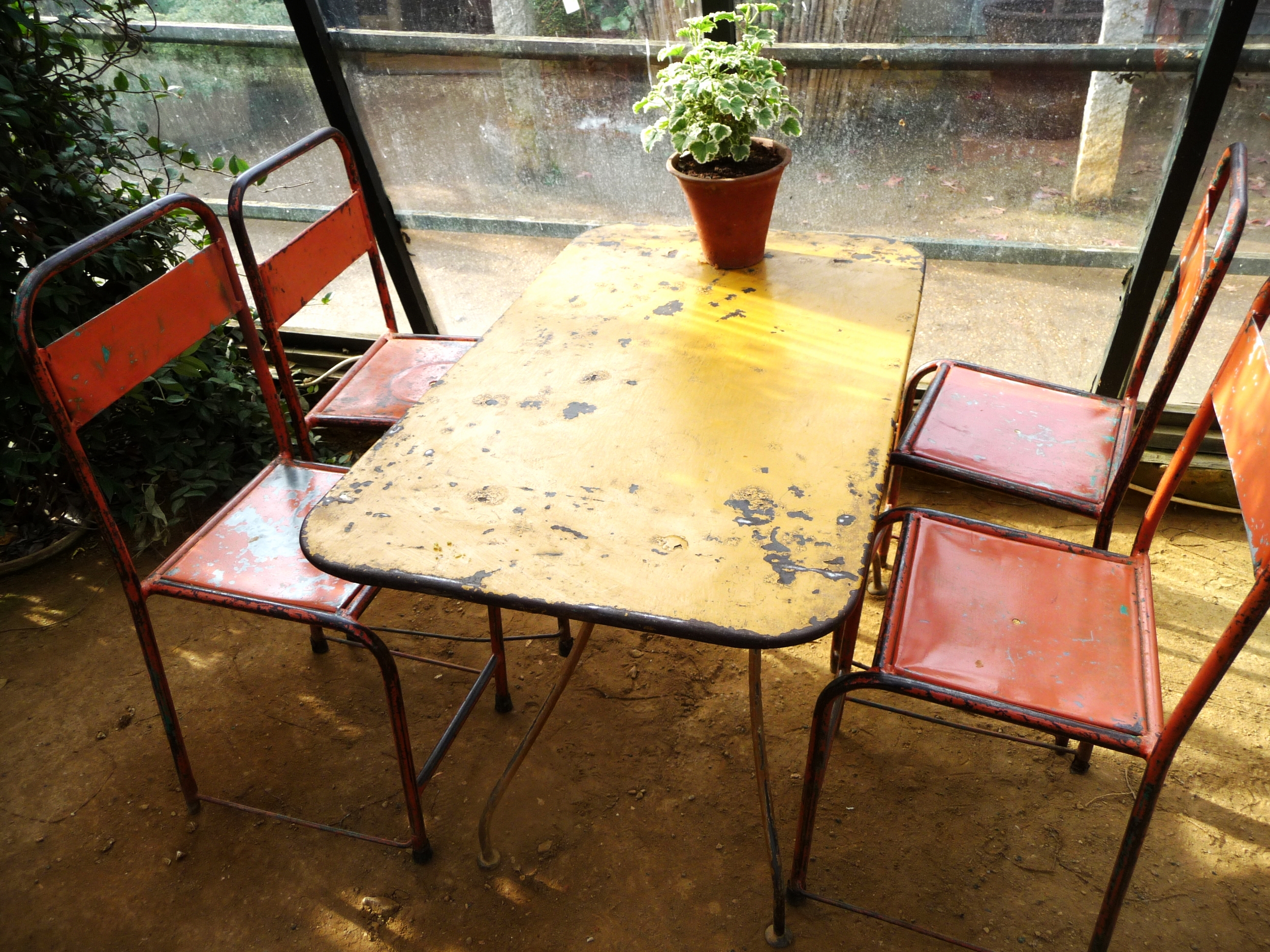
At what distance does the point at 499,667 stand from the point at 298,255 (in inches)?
40.4

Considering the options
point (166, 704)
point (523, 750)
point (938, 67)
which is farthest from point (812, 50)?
point (166, 704)

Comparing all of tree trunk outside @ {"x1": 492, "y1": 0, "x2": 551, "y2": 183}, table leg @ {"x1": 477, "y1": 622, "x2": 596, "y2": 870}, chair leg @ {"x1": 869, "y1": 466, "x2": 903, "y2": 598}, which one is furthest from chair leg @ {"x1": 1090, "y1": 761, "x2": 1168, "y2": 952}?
tree trunk outside @ {"x1": 492, "y1": 0, "x2": 551, "y2": 183}

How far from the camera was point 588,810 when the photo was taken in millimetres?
1883

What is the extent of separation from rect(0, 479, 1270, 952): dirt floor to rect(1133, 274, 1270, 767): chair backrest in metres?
0.65

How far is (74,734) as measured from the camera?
212 centimetres

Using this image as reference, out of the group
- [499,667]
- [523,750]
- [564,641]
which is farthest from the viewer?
[564,641]

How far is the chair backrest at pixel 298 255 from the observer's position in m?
1.82

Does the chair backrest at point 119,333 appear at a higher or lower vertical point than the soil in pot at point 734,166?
lower

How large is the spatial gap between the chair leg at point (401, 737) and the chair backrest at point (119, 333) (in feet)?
1.47

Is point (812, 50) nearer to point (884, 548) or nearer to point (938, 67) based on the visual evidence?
point (938, 67)

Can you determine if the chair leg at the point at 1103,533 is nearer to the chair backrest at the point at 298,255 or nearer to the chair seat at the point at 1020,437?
the chair seat at the point at 1020,437

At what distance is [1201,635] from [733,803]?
1269mm

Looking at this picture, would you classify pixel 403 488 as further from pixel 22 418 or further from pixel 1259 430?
pixel 22 418

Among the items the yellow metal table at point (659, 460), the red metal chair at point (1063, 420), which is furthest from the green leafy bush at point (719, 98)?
the red metal chair at point (1063, 420)
